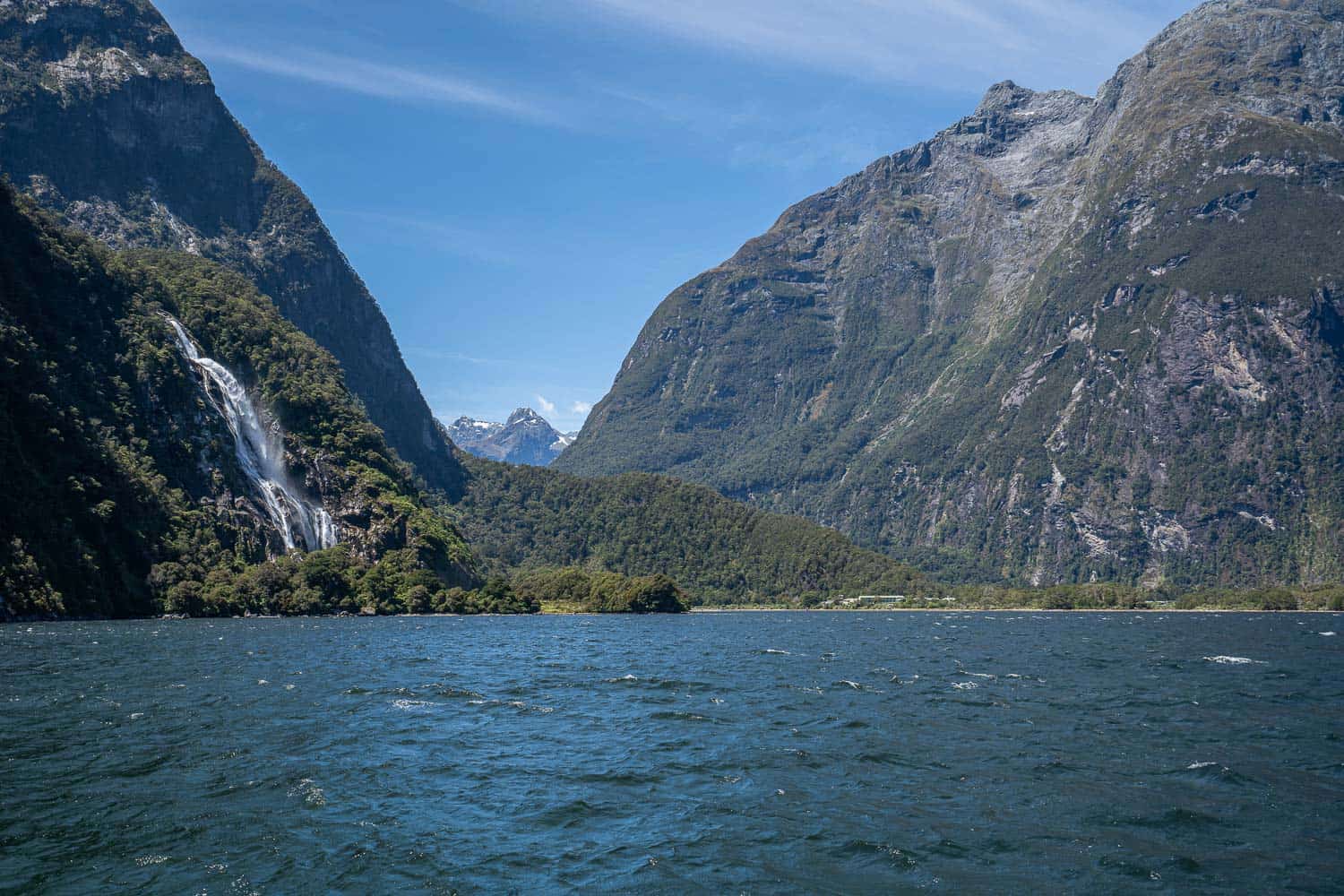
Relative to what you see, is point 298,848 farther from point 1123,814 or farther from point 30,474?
point 30,474

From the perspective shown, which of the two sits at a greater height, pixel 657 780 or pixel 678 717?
pixel 657 780

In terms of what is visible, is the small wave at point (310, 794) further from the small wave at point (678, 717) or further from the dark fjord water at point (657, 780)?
the small wave at point (678, 717)

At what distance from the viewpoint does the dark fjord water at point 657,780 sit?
27078mm

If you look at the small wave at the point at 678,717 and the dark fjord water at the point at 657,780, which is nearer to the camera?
the dark fjord water at the point at 657,780

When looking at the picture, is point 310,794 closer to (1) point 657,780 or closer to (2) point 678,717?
(1) point 657,780

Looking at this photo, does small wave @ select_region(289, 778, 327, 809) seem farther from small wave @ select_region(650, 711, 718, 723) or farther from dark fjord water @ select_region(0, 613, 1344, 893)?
small wave @ select_region(650, 711, 718, 723)

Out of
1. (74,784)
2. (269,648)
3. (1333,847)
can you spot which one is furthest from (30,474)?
(1333,847)

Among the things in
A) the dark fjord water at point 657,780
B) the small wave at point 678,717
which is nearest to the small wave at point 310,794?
the dark fjord water at point 657,780

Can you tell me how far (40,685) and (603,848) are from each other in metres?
46.1

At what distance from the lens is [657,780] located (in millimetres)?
38875

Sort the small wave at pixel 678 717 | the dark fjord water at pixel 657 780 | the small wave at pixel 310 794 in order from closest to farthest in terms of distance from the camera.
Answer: the dark fjord water at pixel 657 780
the small wave at pixel 310 794
the small wave at pixel 678 717

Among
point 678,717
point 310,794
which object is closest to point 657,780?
point 310,794

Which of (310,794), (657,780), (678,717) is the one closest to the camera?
(310,794)

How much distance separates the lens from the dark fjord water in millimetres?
27078
